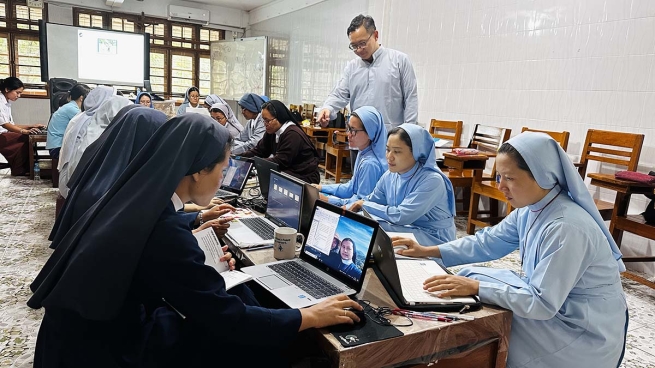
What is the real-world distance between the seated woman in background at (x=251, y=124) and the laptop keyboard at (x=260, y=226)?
9.58 feet

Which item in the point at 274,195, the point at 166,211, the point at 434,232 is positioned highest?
the point at 166,211

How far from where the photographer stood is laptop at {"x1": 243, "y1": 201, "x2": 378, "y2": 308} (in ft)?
4.46

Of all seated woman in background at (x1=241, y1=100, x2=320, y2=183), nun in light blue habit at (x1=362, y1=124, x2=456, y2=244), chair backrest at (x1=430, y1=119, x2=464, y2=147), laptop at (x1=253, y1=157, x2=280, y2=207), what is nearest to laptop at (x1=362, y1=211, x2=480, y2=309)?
nun in light blue habit at (x1=362, y1=124, x2=456, y2=244)

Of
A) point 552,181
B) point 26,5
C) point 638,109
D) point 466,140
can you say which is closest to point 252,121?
point 466,140

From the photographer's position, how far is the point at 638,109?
340 cm

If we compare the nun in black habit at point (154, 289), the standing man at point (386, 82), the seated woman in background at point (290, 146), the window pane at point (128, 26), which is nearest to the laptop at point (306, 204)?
the nun in black habit at point (154, 289)

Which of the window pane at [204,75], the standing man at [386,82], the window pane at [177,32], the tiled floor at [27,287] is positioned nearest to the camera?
the tiled floor at [27,287]

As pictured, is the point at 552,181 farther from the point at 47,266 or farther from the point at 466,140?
the point at 466,140

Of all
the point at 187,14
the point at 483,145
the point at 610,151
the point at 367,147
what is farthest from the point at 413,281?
the point at 187,14

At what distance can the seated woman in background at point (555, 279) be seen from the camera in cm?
133

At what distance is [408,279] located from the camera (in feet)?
4.73

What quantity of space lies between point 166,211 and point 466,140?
4.34m

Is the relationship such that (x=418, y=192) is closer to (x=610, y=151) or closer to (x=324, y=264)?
(x=324, y=264)

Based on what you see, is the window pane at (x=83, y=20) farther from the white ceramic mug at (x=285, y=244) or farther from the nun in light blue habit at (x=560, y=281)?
the nun in light blue habit at (x=560, y=281)
